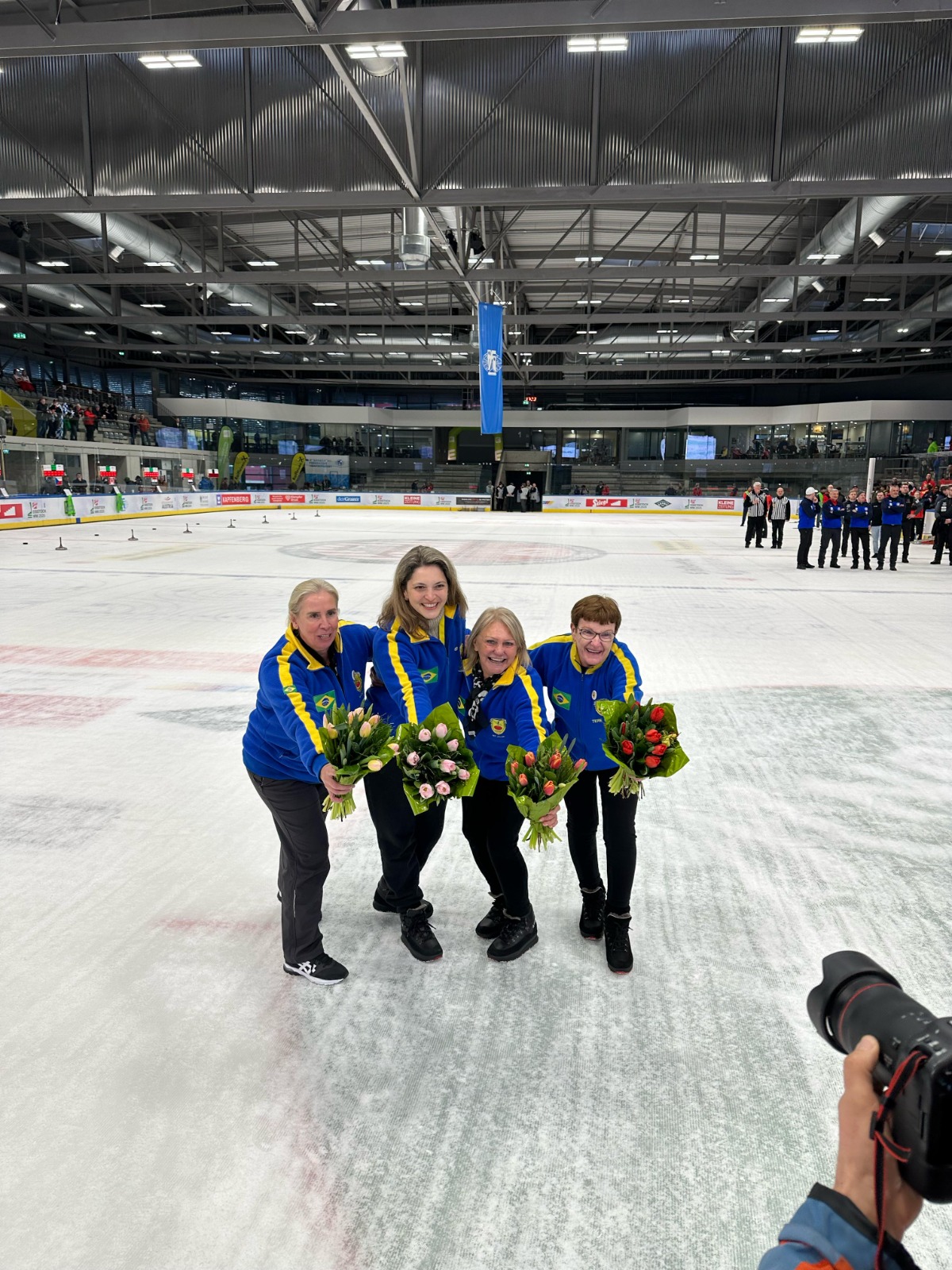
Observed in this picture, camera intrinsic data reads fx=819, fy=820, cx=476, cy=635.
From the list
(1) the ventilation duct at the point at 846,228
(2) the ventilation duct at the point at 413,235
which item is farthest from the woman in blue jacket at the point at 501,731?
(1) the ventilation duct at the point at 846,228

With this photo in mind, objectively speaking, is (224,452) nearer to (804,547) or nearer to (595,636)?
(804,547)

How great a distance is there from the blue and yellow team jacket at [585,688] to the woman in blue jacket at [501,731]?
10cm

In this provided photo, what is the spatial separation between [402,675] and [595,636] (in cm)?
69

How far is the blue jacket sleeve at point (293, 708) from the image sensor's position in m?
2.56

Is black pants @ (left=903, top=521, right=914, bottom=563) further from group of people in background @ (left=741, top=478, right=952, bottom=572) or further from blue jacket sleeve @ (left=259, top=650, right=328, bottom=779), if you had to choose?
blue jacket sleeve @ (left=259, top=650, right=328, bottom=779)

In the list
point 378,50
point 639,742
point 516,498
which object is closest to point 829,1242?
point 639,742

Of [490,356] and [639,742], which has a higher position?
[490,356]

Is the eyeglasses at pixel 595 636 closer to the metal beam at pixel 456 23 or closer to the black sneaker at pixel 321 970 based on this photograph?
the black sneaker at pixel 321 970

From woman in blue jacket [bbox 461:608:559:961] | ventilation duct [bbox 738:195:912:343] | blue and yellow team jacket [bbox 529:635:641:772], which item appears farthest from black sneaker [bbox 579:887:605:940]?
ventilation duct [bbox 738:195:912:343]

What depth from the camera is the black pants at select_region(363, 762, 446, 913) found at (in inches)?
115

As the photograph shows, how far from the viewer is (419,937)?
3021mm

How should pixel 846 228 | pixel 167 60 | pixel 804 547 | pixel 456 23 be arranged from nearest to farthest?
pixel 456 23, pixel 167 60, pixel 804 547, pixel 846 228

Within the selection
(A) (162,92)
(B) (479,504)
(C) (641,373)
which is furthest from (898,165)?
(C) (641,373)

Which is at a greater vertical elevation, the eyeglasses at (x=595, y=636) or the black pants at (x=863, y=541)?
the eyeglasses at (x=595, y=636)
